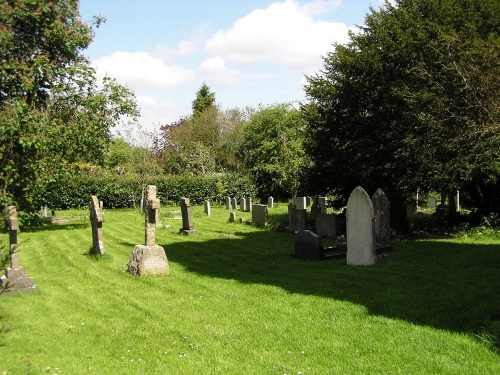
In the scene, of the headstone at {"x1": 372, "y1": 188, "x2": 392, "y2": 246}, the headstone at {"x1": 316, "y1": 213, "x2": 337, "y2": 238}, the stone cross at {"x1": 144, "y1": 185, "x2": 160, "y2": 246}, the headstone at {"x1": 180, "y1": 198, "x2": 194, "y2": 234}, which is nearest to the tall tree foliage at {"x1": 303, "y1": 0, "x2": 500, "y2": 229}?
the headstone at {"x1": 316, "y1": 213, "x2": 337, "y2": 238}

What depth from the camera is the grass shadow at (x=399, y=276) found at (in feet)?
24.0

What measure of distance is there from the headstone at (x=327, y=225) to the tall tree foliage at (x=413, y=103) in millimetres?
1871

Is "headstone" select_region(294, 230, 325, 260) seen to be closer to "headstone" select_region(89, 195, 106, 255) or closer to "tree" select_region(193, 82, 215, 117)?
"headstone" select_region(89, 195, 106, 255)

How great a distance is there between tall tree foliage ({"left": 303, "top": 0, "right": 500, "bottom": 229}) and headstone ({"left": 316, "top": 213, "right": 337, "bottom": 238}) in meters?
1.87

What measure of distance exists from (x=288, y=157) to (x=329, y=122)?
1874cm

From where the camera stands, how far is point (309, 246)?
13.0m

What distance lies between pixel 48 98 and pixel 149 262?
15736 mm

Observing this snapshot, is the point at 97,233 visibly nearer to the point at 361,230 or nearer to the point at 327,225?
the point at 361,230

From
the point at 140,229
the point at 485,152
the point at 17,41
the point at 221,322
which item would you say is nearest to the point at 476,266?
the point at 485,152

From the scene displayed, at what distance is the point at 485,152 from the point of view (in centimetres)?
1540

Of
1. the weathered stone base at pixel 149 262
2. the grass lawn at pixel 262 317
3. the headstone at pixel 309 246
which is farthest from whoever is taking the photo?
the headstone at pixel 309 246

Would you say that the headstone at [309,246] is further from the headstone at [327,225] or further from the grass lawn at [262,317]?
the headstone at [327,225]

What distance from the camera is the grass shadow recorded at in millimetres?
7305

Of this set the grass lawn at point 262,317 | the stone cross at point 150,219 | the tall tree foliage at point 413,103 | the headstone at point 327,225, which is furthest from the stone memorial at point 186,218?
the stone cross at point 150,219
